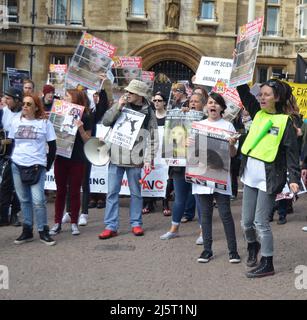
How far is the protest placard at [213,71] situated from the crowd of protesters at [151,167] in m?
1.96

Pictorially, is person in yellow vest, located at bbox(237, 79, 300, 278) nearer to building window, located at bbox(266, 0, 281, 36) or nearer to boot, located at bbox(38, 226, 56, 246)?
boot, located at bbox(38, 226, 56, 246)

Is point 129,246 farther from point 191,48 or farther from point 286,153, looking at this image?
point 191,48

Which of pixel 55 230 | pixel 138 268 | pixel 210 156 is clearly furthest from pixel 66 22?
pixel 138 268

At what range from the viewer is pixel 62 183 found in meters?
7.31

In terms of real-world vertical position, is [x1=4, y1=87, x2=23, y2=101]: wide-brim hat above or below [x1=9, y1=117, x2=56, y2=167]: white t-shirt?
above

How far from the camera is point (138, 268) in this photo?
5730mm

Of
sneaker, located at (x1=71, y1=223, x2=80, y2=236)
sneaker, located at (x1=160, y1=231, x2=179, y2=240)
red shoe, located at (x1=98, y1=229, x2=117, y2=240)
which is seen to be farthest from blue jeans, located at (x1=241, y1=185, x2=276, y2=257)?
sneaker, located at (x1=71, y1=223, x2=80, y2=236)

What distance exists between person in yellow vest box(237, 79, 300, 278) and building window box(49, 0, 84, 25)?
17.2m

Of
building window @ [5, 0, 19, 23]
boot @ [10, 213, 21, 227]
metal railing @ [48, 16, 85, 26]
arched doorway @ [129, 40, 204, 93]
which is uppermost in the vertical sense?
building window @ [5, 0, 19, 23]

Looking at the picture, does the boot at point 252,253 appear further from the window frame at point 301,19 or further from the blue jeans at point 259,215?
the window frame at point 301,19

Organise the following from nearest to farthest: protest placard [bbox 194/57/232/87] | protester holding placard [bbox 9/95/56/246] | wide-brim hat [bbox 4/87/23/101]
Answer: protester holding placard [bbox 9/95/56/246]
wide-brim hat [bbox 4/87/23/101]
protest placard [bbox 194/57/232/87]

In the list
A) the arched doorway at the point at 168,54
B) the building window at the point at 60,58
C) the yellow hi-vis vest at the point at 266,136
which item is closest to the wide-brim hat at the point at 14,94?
the yellow hi-vis vest at the point at 266,136

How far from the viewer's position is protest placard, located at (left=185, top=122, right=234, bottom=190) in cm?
598

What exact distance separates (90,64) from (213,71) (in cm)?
319
